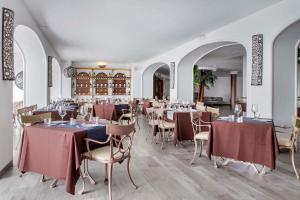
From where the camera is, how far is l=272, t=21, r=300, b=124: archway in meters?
4.98

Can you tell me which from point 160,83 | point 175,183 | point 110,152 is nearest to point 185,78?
point 175,183

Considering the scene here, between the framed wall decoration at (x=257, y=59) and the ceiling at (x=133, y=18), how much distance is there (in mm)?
597

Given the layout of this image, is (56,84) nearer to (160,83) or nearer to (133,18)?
(160,83)

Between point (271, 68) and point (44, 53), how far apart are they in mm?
6057

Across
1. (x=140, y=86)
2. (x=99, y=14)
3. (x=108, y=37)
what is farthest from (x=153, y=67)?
(x=99, y=14)

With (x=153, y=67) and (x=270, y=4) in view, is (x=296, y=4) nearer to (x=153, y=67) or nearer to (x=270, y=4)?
(x=270, y=4)

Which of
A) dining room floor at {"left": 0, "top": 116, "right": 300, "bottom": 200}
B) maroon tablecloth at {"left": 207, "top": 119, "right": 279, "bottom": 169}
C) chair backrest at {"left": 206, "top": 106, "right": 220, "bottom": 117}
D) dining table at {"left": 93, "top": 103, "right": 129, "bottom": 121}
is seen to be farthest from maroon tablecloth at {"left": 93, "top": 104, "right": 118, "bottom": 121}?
maroon tablecloth at {"left": 207, "top": 119, "right": 279, "bottom": 169}

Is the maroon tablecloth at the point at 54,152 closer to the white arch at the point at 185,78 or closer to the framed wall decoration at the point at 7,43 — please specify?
the framed wall decoration at the point at 7,43

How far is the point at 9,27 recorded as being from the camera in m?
3.89

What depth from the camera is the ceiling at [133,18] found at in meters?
4.80

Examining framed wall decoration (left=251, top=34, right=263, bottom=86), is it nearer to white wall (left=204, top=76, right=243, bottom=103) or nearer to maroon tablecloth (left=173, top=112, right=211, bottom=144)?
maroon tablecloth (left=173, top=112, right=211, bottom=144)

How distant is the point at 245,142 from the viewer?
382cm

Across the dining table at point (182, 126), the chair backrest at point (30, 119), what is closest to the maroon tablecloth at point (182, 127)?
the dining table at point (182, 126)

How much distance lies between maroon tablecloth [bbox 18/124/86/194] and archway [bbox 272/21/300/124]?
3857mm
